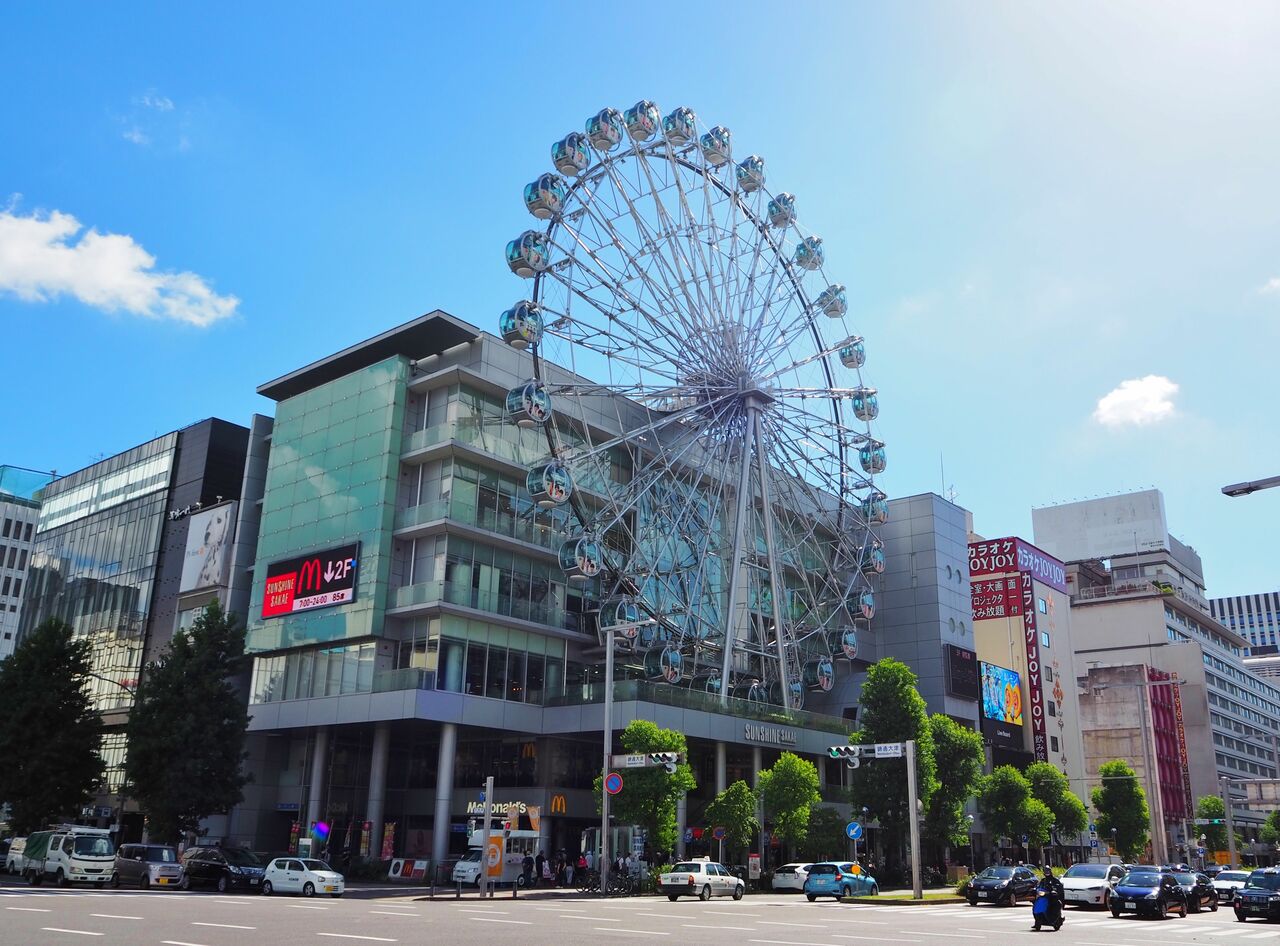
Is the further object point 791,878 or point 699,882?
point 791,878

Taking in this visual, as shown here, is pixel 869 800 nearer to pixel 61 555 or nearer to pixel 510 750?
pixel 510 750

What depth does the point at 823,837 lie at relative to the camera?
53594 millimetres

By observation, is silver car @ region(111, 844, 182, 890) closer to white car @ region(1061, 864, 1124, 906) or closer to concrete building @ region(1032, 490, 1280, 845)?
white car @ region(1061, 864, 1124, 906)

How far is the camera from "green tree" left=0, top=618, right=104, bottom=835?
56.7m

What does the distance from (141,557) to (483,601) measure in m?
31.6

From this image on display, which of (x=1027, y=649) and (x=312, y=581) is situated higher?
(x=1027, y=649)

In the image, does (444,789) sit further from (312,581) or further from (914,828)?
(914,828)

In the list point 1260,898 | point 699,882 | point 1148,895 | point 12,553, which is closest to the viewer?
point 1148,895

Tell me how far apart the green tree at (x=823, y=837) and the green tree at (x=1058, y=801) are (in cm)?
2562

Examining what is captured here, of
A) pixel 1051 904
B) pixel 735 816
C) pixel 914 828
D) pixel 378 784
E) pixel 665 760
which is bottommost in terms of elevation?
pixel 1051 904

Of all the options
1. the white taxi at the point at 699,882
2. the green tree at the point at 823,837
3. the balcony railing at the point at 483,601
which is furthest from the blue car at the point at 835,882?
the balcony railing at the point at 483,601

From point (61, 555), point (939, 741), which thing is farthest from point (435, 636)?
point (61, 555)

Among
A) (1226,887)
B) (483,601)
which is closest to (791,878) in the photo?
(1226,887)

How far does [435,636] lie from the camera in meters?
55.3
